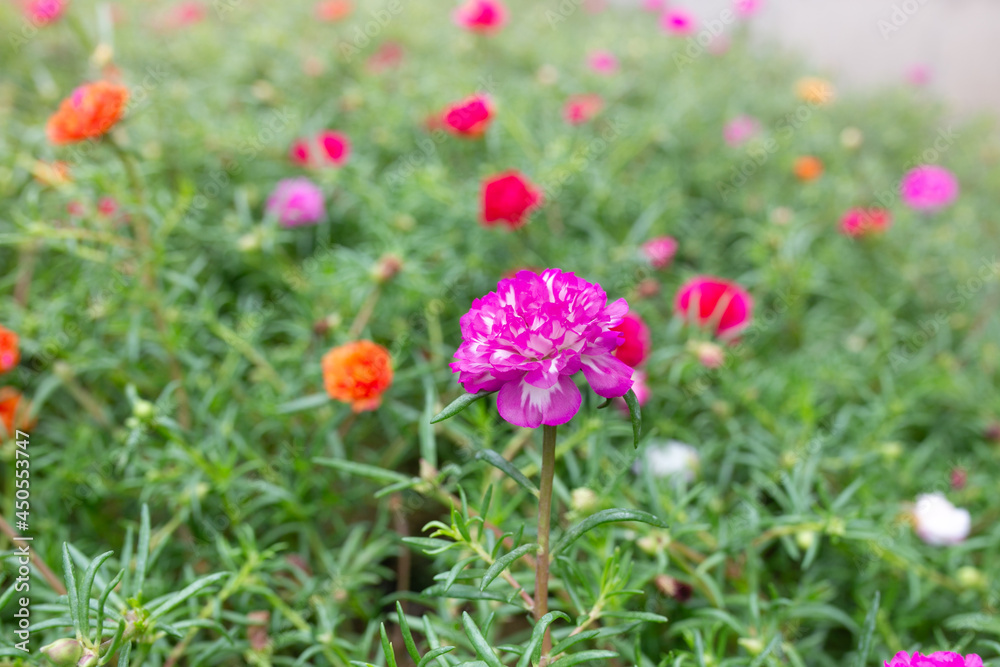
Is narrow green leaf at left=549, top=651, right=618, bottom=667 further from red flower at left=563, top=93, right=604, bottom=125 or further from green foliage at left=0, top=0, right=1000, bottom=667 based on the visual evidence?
red flower at left=563, top=93, right=604, bottom=125

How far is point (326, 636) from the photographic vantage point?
2.61 feet

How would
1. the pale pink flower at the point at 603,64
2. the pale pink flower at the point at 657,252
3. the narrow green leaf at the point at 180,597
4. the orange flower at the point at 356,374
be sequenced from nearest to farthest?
the narrow green leaf at the point at 180,597 → the orange flower at the point at 356,374 → the pale pink flower at the point at 657,252 → the pale pink flower at the point at 603,64

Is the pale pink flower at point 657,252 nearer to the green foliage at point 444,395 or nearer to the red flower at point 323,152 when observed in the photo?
the green foliage at point 444,395

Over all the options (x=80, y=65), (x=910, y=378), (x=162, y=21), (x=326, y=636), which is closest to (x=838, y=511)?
(x=910, y=378)

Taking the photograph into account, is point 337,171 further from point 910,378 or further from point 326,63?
point 910,378

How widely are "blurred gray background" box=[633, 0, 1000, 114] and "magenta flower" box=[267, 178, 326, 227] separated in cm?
254

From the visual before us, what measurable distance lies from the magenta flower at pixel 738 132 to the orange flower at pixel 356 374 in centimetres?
145

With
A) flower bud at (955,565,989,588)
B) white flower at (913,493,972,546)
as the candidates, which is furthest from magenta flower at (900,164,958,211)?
flower bud at (955,565,989,588)

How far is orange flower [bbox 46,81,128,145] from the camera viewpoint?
3.28 ft

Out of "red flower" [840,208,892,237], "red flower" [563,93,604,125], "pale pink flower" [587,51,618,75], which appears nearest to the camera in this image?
"red flower" [840,208,892,237]

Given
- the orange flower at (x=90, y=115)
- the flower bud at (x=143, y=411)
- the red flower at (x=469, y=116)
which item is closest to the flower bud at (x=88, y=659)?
the flower bud at (x=143, y=411)

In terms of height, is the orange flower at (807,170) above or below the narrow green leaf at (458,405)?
below

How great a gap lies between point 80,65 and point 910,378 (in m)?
2.51

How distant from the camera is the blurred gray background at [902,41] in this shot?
295cm
